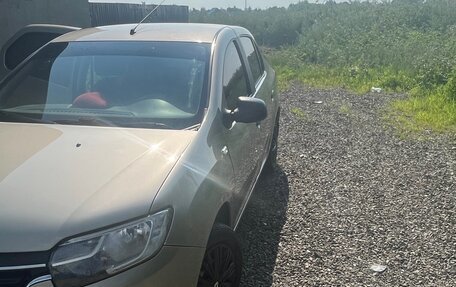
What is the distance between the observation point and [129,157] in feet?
8.25

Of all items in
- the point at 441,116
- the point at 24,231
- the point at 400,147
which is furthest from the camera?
the point at 441,116

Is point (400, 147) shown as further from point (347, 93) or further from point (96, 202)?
point (96, 202)

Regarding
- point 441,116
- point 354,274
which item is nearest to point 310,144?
point 441,116

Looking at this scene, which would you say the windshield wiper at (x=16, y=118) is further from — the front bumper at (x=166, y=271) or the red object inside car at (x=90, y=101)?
the front bumper at (x=166, y=271)

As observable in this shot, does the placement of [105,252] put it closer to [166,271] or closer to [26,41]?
[166,271]

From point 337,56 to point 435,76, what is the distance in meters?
4.28

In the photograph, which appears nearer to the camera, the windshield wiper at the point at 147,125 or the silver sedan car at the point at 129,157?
the silver sedan car at the point at 129,157

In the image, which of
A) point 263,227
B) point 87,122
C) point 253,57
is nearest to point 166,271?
point 87,122

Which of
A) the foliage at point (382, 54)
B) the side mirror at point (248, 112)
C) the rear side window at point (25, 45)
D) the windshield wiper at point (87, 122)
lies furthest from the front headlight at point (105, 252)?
the foliage at point (382, 54)

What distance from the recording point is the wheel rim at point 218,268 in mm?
2578

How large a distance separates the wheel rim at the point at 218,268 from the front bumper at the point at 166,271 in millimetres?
162

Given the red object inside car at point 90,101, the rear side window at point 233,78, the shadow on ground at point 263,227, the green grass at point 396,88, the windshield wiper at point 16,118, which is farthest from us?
the green grass at point 396,88

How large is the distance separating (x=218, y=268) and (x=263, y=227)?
166 centimetres

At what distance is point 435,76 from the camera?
1070 centimetres
